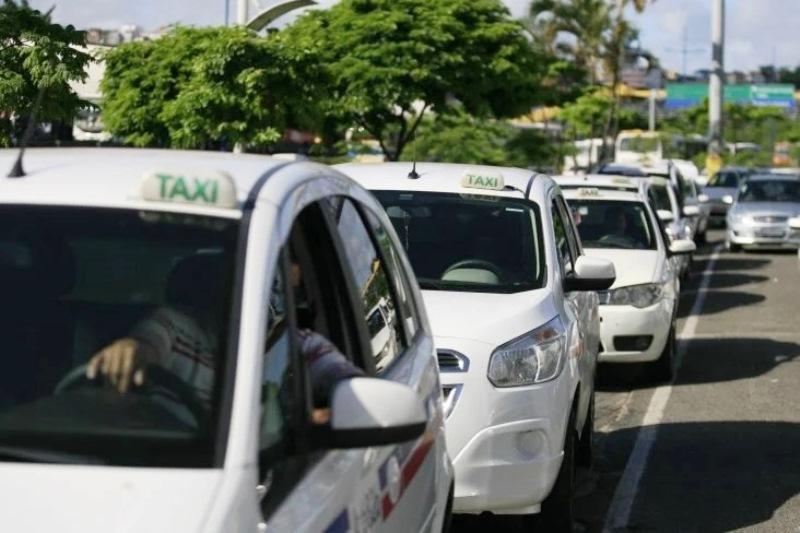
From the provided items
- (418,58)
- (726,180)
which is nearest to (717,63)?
(726,180)

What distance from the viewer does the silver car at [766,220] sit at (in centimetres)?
3044

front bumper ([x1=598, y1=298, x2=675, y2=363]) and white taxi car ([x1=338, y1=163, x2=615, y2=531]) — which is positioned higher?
white taxi car ([x1=338, y1=163, x2=615, y2=531])

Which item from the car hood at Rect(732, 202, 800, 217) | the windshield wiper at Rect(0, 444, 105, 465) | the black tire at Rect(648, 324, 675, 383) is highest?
the windshield wiper at Rect(0, 444, 105, 465)

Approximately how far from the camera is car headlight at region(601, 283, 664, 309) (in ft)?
44.0

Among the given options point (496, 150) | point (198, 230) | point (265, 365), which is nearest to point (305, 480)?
point (265, 365)

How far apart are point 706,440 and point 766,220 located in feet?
67.6

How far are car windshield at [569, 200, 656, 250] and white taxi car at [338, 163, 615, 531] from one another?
16.9 feet

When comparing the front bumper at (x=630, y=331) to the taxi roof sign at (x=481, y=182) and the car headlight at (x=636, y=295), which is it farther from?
the taxi roof sign at (x=481, y=182)

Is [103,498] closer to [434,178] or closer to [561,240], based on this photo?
[434,178]

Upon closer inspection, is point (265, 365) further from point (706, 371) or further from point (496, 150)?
point (496, 150)

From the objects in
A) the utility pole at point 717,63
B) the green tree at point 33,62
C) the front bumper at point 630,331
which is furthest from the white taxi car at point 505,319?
the utility pole at point 717,63

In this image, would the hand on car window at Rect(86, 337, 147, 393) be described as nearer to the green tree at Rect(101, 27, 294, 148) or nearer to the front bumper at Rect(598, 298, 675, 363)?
the front bumper at Rect(598, 298, 675, 363)

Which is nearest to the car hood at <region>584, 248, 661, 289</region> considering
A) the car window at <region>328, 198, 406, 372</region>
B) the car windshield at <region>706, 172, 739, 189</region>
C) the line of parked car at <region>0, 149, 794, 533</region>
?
the line of parked car at <region>0, 149, 794, 533</region>

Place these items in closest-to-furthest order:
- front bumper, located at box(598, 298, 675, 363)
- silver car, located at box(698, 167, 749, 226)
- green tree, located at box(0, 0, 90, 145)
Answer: green tree, located at box(0, 0, 90, 145) → front bumper, located at box(598, 298, 675, 363) → silver car, located at box(698, 167, 749, 226)
